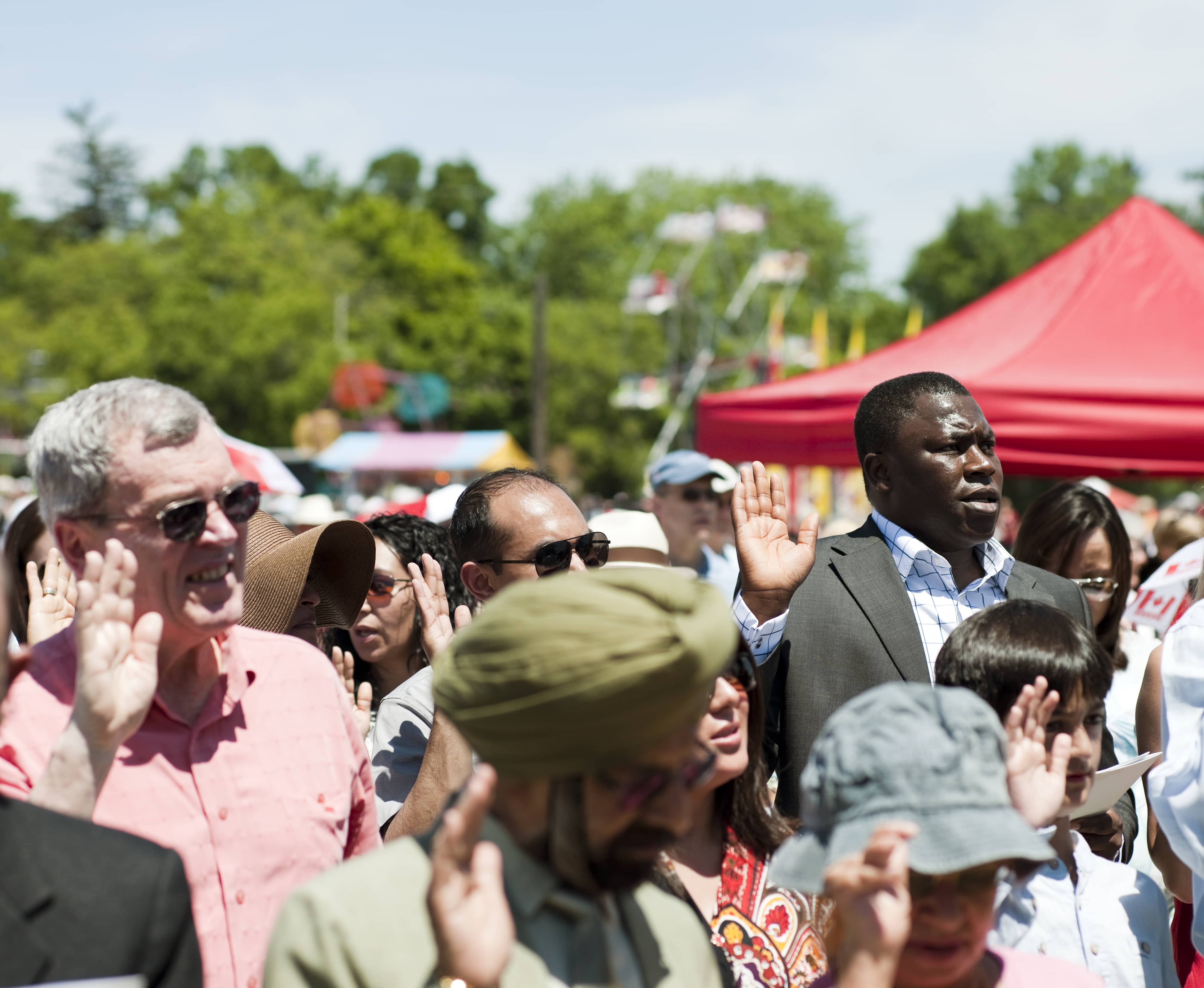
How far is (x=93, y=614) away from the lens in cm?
212

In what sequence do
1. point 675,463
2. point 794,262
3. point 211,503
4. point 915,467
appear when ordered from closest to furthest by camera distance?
point 211,503 < point 915,467 < point 675,463 < point 794,262

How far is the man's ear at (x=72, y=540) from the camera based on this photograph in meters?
2.31

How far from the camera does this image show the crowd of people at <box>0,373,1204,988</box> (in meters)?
1.64

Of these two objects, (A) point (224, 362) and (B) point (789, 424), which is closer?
(B) point (789, 424)

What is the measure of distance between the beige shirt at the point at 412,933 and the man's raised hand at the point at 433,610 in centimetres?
166

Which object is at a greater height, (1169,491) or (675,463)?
(675,463)

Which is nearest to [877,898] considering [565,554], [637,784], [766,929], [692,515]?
[637,784]

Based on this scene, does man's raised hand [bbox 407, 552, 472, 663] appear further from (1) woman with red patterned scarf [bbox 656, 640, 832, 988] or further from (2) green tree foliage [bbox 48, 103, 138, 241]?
(2) green tree foliage [bbox 48, 103, 138, 241]

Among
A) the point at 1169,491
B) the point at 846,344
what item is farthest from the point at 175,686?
the point at 846,344

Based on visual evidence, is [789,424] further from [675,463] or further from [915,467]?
[915,467]

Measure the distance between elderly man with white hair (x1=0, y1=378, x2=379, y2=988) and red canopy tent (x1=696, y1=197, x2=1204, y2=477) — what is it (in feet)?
15.1

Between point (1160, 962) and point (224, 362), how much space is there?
41.4 m

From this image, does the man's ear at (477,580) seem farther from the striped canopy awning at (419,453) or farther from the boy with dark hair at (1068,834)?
the striped canopy awning at (419,453)

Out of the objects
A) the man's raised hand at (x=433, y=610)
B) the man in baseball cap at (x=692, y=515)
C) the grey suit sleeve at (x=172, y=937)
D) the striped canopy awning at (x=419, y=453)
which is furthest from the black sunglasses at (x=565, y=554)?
the striped canopy awning at (x=419, y=453)
